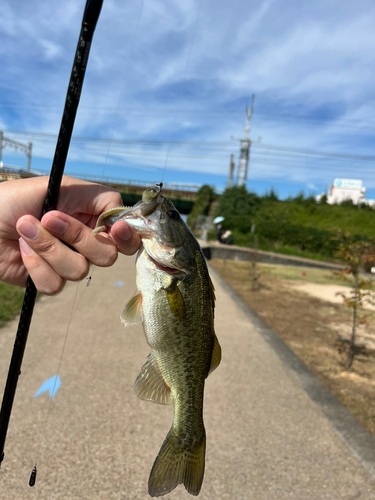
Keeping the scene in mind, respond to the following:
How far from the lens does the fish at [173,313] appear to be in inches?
61.9

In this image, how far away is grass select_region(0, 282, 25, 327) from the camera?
6605 mm

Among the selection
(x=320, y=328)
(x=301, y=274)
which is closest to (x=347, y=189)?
(x=301, y=274)

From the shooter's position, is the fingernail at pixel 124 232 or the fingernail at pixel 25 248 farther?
the fingernail at pixel 25 248

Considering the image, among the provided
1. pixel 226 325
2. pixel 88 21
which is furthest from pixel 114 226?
pixel 226 325

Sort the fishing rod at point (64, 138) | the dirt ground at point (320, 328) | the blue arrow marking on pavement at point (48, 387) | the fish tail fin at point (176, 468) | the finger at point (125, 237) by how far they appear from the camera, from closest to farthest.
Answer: the fishing rod at point (64, 138) → the fish tail fin at point (176, 468) → the finger at point (125, 237) → the blue arrow marking on pavement at point (48, 387) → the dirt ground at point (320, 328)

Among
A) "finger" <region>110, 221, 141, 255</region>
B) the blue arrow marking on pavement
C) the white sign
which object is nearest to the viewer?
"finger" <region>110, 221, 141, 255</region>

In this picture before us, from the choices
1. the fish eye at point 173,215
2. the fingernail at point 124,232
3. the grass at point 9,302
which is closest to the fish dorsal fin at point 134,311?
the fingernail at point 124,232

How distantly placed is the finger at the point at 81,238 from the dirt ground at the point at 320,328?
4201 millimetres

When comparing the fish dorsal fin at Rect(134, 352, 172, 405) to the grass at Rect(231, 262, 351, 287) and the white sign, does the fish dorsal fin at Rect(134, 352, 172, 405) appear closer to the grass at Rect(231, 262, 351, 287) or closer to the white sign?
the grass at Rect(231, 262, 351, 287)

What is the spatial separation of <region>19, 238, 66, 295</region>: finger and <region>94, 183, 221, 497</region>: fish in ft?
1.26

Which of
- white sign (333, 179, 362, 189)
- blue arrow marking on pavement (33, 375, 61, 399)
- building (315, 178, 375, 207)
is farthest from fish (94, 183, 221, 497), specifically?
white sign (333, 179, 362, 189)

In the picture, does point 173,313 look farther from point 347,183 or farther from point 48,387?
point 347,183

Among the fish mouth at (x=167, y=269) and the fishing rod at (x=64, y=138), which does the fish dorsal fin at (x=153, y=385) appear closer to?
the fish mouth at (x=167, y=269)

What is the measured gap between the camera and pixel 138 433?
3.93m
